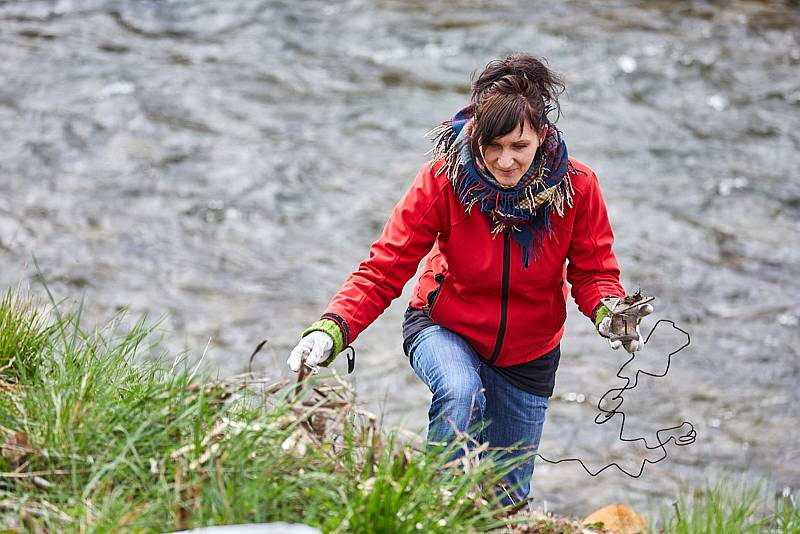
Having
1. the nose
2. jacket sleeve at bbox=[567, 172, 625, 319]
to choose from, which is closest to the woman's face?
the nose

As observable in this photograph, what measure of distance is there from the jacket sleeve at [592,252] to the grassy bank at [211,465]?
0.87 metres

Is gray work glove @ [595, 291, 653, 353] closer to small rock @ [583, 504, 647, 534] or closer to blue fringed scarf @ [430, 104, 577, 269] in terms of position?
blue fringed scarf @ [430, 104, 577, 269]

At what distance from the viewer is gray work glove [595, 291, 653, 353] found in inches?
138

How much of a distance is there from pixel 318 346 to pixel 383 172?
6208 millimetres

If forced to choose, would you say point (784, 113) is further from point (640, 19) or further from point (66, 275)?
point (66, 275)

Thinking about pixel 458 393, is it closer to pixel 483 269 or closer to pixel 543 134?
pixel 483 269

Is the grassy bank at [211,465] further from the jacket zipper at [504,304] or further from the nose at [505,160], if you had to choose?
the nose at [505,160]

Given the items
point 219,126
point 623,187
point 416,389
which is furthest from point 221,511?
point 219,126

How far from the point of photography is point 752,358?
23.2 feet

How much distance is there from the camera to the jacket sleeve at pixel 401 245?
143 inches

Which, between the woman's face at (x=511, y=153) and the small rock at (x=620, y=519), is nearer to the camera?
the woman's face at (x=511, y=153)

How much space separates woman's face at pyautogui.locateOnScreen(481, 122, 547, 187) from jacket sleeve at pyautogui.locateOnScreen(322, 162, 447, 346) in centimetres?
22

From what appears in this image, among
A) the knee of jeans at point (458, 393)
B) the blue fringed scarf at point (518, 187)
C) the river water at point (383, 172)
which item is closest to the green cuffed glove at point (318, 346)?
the knee of jeans at point (458, 393)

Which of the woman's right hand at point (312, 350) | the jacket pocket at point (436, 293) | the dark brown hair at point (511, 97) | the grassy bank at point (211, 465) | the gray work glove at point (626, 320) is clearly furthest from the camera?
the jacket pocket at point (436, 293)
